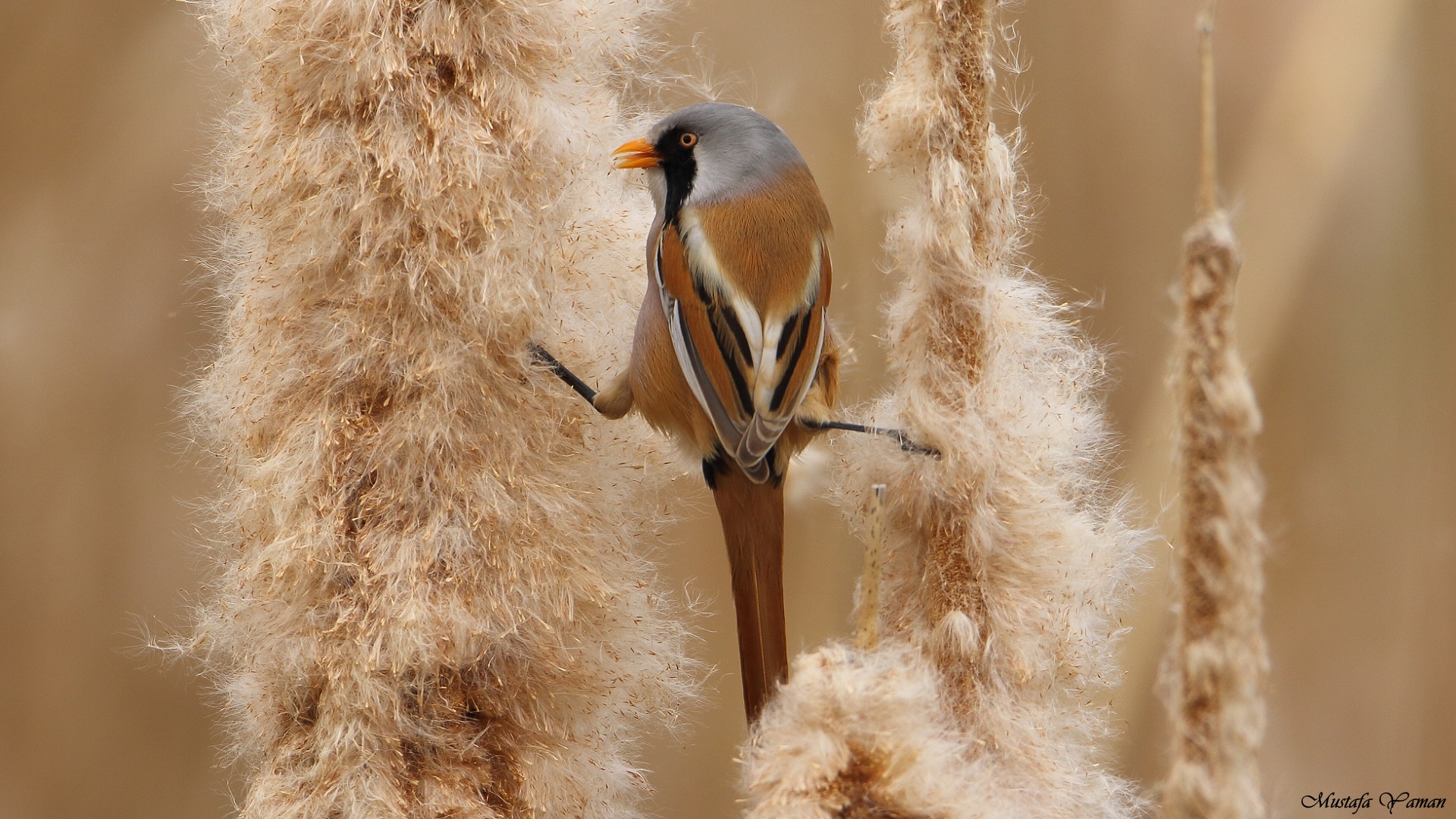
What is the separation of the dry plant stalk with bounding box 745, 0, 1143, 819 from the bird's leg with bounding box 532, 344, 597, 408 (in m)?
0.22

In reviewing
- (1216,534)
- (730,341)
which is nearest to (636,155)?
(730,341)

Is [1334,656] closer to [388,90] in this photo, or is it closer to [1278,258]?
[1278,258]

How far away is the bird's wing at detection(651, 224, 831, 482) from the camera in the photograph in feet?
2.60

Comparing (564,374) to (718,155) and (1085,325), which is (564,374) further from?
(1085,325)

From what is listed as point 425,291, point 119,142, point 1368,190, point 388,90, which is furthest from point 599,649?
point 1368,190

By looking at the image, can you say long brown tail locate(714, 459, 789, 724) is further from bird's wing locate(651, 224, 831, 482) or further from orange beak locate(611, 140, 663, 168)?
orange beak locate(611, 140, 663, 168)

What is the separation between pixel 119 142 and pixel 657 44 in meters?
0.65

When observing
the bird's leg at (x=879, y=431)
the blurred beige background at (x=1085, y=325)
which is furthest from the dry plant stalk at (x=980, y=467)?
the blurred beige background at (x=1085, y=325)

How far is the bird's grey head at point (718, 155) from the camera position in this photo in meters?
0.85

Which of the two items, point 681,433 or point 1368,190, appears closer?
point 681,433

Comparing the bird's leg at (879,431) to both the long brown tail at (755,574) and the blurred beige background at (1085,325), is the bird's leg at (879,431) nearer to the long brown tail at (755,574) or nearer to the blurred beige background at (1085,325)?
the long brown tail at (755,574)

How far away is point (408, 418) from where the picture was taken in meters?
0.74

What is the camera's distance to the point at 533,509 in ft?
2.49

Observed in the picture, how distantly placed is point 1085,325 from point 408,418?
0.81 m
